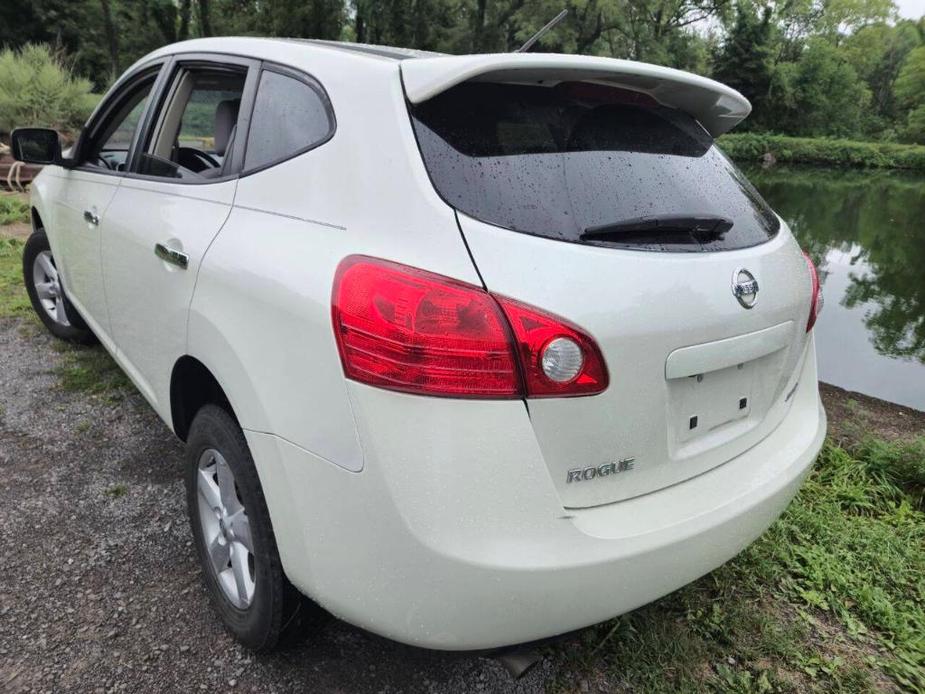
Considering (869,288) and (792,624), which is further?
(869,288)

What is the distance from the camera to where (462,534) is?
133cm

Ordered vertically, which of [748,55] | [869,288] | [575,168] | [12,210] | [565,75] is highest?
[748,55]

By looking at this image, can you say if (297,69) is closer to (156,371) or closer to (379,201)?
(379,201)

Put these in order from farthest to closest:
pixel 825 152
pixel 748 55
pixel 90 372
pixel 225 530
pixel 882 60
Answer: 1. pixel 882 60
2. pixel 748 55
3. pixel 825 152
4. pixel 90 372
5. pixel 225 530

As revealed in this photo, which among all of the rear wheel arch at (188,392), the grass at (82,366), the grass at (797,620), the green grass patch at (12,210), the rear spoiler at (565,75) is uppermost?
the rear spoiler at (565,75)

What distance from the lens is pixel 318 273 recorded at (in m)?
1.51

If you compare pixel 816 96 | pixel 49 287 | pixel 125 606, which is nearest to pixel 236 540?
pixel 125 606

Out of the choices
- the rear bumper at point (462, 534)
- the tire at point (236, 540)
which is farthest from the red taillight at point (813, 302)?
the tire at point (236, 540)

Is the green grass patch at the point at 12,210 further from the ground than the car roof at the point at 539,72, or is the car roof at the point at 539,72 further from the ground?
the car roof at the point at 539,72

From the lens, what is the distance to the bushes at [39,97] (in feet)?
42.2

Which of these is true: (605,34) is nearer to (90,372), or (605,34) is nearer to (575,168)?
(90,372)

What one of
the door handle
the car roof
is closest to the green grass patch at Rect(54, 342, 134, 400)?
the door handle

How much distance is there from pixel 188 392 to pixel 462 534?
1.33 metres

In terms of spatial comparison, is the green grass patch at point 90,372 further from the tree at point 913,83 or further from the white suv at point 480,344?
the tree at point 913,83
